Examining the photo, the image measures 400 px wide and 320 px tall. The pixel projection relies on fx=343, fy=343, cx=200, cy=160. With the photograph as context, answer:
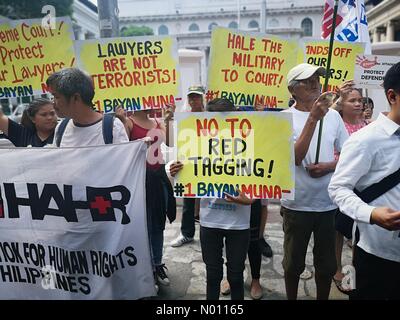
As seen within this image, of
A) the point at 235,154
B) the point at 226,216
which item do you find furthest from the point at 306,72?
the point at 226,216

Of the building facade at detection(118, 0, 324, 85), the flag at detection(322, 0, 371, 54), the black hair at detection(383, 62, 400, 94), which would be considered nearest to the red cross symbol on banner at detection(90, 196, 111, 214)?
the black hair at detection(383, 62, 400, 94)

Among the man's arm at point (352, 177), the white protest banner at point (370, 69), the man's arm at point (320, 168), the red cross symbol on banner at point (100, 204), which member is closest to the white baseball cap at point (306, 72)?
the man's arm at point (320, 168)

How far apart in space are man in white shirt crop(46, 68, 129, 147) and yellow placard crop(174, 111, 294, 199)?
51cm

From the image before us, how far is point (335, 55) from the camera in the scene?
3.45 metres

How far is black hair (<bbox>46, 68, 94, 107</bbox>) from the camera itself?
2232 mm

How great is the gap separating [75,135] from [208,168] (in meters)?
0.95

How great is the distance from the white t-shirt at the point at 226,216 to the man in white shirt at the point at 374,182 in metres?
0.73

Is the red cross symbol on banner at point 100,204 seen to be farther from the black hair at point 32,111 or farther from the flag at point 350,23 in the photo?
the flag at point 350,23

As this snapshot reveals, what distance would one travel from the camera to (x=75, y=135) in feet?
7.76

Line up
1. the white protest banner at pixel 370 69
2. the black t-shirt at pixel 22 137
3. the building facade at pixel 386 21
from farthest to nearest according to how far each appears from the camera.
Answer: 1. the building facade at pixel 386 21
2. the white protest banner at pixel 370 69
3. the black t-shirt at pixel 22 137

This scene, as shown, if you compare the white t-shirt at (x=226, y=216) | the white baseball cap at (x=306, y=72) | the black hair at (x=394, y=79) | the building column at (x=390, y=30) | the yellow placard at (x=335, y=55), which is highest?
the building column at (x=390, y=30)

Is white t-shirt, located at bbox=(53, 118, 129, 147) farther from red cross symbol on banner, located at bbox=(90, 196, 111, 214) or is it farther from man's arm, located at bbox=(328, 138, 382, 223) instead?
man's arm, located at bbox=(328, 138, 382, 223)

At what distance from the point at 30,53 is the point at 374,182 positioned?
10.2 feet

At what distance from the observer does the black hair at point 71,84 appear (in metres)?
2.23
